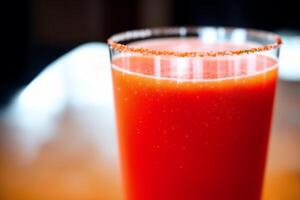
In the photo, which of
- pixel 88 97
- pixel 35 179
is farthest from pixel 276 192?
pixel 88 97

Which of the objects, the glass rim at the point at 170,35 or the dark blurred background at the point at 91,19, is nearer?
the glass rim at the point at 170,35

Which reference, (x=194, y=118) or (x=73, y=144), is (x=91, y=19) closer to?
(x=73, y=144)

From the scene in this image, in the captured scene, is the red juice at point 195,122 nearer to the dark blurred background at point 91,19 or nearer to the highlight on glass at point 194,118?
the highlight on glass at point 194,118

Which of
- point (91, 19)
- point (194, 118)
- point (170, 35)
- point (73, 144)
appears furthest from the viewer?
point (91, 19)

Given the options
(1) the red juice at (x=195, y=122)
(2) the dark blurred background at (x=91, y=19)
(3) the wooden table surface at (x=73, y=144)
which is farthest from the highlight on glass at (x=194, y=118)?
(2) the dark blurred background at (x=91, y=19)

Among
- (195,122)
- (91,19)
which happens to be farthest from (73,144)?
(91,19)

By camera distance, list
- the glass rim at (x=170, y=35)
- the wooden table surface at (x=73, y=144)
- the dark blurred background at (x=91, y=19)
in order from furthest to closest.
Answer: the dark blurred background at (x=91, y=19), the wooden table surface at (x=73, y=144), the glass rim at (x=170, y=35)

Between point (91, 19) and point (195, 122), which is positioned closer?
point (195, 122)

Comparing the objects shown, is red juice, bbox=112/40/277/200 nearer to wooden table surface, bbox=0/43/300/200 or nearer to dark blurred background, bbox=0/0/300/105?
wooden table surface, bbox=0/43/300/200
